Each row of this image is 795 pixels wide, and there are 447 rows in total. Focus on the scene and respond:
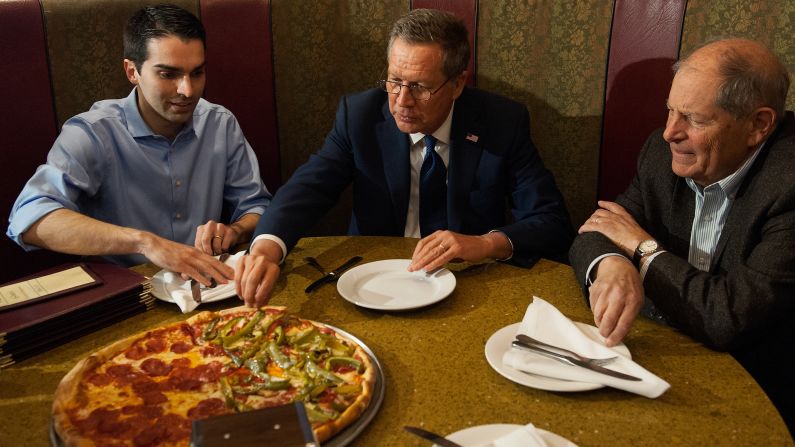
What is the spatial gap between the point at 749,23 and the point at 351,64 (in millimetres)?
1624

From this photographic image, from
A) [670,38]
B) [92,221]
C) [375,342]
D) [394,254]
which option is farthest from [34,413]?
[670,38]

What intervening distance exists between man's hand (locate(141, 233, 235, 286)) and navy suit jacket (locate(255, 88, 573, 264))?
1.78 ft

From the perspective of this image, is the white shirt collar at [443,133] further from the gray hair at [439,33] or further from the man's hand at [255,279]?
the man's hand at [255,279]

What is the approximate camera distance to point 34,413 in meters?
1.22

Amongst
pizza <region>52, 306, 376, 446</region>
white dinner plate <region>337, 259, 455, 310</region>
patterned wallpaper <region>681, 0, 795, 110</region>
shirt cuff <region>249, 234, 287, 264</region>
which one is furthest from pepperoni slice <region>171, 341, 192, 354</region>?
patterned wallpaper <region>681, 0, 795, 110</region>

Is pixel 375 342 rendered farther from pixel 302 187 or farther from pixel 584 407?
pixel 302 187

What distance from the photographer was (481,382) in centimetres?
130

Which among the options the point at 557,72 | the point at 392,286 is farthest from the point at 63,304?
the point at 557,72

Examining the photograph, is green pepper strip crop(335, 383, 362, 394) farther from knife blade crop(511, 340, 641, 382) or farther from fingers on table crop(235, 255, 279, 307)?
fingers on table crop(235, 255, 279, 307)

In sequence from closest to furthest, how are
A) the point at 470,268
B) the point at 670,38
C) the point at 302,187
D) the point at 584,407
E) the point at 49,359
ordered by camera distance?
the point at 584,407, the point at 49,359, the point at 470,268, the point at 302,187, the point at 670,38

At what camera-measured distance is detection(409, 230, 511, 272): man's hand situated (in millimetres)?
1785

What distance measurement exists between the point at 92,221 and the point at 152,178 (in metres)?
0.45

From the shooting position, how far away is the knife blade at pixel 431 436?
1054 mm

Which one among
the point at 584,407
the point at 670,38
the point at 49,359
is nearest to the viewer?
the point at 584,407
